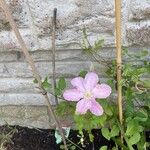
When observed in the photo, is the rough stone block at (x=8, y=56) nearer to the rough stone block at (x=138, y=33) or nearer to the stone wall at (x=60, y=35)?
the stone wall at (x=60, y=35)

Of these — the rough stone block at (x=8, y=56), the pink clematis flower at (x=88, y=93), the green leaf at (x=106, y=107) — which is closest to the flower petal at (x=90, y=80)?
the pink clematis flower at (x=88, y=93)

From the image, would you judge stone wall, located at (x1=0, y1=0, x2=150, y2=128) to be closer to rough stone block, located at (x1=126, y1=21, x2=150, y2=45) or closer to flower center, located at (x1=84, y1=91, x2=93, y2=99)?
rough stone block, located at (x1=126, y1=21, x2=150, y2=45)

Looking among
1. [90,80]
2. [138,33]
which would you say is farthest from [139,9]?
[90,80]

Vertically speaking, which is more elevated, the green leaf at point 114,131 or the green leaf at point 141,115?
the green leaf at point 141,115

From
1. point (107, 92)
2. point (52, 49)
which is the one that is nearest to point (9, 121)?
point (52, 49)

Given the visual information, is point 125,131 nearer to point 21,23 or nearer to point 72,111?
point 72,111
